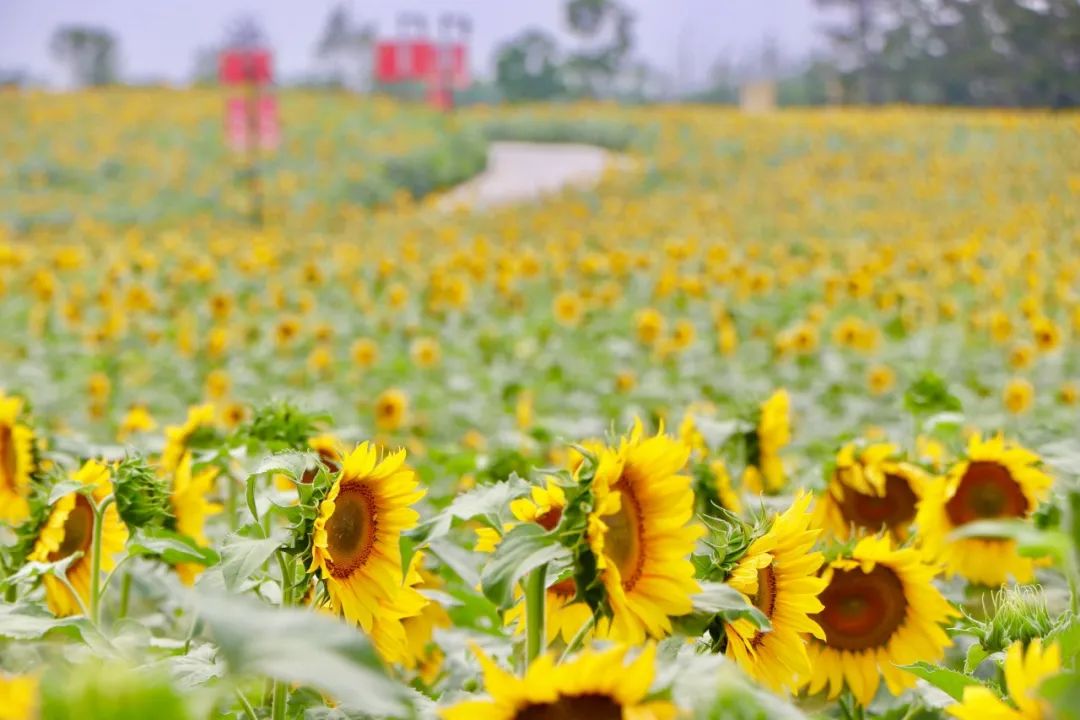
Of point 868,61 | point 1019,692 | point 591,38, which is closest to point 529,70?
point 591,38

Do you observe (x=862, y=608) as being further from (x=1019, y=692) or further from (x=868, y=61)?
(x=868, y=61)

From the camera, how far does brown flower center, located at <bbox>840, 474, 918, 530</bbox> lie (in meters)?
1.52

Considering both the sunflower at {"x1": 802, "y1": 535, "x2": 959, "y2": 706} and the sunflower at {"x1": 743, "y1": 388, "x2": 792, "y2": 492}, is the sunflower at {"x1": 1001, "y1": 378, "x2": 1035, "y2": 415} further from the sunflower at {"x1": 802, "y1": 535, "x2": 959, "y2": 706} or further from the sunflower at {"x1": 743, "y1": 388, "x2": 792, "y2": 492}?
the sunflower at {"x1": 802, "y1": 535, "x2": 959, "y2": 706}

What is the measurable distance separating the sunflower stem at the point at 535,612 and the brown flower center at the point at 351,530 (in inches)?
6.7

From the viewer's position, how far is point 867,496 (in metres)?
1.53

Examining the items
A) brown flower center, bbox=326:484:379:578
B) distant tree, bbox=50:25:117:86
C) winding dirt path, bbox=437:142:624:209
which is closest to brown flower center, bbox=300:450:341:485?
brown flower center, bbox=326:484:379:578

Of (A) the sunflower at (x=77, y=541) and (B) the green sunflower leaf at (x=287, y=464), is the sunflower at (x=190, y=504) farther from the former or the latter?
(B) the green sunflower leaf at (x=287, y=464)

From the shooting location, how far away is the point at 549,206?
980cm

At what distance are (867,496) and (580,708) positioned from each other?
96cm

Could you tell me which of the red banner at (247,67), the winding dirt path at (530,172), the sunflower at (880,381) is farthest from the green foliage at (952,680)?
the winding dirt path at (530,172)

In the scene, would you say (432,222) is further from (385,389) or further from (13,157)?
(13,157)

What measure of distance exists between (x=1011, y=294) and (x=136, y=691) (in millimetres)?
5080

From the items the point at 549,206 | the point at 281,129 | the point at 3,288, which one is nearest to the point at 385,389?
the point at 3,288

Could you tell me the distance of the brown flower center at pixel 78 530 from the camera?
1.22 metres
